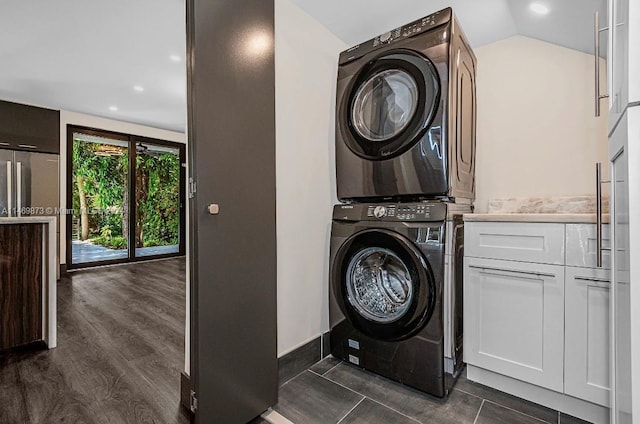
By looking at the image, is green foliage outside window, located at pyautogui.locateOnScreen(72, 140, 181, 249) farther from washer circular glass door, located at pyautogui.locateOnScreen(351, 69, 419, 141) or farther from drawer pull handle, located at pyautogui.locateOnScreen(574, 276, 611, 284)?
drawer pull handle, located at pyautogui.locateOnScreen(574, 276, 611, 284)

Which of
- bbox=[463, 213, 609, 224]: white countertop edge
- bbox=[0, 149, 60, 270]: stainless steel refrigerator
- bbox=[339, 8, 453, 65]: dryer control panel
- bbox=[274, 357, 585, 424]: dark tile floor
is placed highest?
bbox=[339, 8, 453, 65]: dryer control panel

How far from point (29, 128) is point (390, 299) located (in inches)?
198

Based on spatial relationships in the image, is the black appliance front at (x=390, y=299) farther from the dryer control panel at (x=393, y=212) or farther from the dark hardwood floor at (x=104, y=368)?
the dark hardwood floor at (x=104, y=368)

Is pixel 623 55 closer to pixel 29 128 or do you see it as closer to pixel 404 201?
pixel 404 201

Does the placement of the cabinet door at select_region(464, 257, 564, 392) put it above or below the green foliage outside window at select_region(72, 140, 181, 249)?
below

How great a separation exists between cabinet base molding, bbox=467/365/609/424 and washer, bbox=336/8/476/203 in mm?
941

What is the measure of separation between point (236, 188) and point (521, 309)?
4.71ft

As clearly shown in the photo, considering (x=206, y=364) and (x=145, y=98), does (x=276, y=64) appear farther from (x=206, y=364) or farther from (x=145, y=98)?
(x=145, y=98)

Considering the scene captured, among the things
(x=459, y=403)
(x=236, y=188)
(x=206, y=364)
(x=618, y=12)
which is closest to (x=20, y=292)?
(x=206, y=364)

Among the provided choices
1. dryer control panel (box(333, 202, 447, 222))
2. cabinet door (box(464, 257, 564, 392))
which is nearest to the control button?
dryer control panel (box(333, 202, 447, 222))

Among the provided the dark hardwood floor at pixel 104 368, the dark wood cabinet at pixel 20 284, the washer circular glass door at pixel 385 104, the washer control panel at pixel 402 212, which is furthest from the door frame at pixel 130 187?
the washer control panel at pixel 402 212

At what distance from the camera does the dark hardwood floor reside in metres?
1.44

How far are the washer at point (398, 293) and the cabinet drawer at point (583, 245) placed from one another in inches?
18.1

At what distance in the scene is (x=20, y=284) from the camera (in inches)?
79.3
